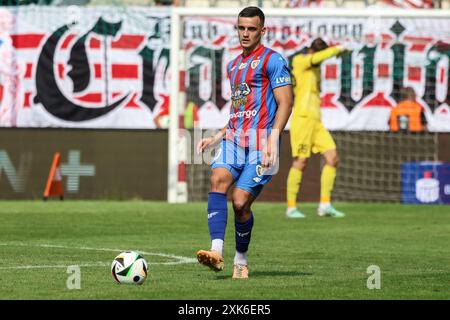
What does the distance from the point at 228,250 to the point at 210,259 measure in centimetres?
364

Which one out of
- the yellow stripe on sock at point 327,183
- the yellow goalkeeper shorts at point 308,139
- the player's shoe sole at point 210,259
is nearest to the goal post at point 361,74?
the yellow stripe on sock at point 327,183

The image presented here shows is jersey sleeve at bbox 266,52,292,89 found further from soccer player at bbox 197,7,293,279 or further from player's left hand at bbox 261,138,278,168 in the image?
player's left hand at bbox 261,138,278,168

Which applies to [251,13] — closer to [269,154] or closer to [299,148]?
[269,154]

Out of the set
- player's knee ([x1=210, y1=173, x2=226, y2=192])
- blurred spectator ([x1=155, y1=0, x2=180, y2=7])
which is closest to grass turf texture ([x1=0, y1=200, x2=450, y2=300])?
player's knee ([x1=210, y1=173, x2=226, y2=192])

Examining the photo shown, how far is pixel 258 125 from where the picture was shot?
1020 cm

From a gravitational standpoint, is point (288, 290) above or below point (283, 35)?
below

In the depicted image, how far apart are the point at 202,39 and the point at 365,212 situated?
5.52m

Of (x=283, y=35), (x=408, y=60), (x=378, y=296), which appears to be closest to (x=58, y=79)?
(x=283, y=35)

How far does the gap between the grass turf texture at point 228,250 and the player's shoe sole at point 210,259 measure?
0.14 m

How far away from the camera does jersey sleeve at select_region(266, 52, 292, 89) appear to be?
400 inches

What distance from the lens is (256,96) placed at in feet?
33.6

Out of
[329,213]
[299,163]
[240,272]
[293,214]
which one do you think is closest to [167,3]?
[299,163]

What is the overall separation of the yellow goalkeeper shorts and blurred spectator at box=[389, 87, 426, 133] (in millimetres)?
4525
